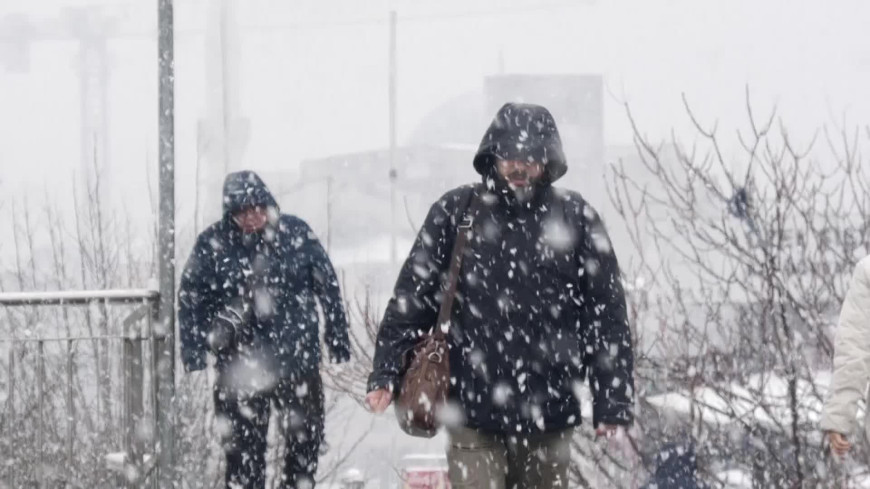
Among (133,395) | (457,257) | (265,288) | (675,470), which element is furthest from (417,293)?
(133,395)

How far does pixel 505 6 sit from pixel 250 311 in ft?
325

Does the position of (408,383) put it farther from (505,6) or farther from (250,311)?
(505,6)

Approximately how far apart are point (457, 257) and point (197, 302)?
2122 mm

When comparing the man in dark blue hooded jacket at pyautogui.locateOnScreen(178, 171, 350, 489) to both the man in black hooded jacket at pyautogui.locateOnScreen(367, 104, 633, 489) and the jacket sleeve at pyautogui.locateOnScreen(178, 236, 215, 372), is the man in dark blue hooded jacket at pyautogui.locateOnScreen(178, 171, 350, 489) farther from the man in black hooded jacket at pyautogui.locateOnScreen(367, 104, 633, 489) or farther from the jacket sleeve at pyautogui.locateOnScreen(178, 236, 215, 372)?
the man in black hooded jacket at pyautogui.locateOnScreen(367, 104, 633, 489)

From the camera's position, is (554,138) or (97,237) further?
(97,237)

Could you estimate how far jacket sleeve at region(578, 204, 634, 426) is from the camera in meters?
4.21

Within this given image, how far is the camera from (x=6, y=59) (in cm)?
7412

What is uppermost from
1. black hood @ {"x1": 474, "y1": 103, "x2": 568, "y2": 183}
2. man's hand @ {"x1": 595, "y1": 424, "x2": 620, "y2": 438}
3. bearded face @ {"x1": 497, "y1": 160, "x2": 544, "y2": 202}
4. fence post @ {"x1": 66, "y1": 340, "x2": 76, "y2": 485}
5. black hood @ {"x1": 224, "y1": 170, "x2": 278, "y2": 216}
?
black hood @ {"x1": 474, "y1": 103, "x2": 568, "y2": 183}

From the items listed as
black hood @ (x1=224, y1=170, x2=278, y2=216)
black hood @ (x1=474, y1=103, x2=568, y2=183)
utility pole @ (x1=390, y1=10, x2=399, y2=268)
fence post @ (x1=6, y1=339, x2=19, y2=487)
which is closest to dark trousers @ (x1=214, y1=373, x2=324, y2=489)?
black hood @ (x1=224, y1=170, x2=278, y2=216)

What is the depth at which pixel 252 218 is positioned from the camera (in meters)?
5.91

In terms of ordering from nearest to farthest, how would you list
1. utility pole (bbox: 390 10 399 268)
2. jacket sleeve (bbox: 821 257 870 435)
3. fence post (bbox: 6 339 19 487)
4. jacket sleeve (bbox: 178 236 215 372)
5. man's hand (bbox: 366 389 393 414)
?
man's hand (bbox: 366 389 393 414), jacket sleeve (bbox: 821 257 870 435), jacket sleeve (bbox: 178 236 215 372), fence post (bbox: 6 339 19 487), utility pole (bbox: 390 10 399 268)

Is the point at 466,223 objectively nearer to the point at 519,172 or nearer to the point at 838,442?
the point at 519,172

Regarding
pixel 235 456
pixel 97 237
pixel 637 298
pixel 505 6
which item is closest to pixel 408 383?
pixel 235 456

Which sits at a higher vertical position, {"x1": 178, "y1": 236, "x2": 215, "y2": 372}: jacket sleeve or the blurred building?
{"x1": 178, "y1": 236, "x2": 215, "y2": 372}: jacket sleeve
